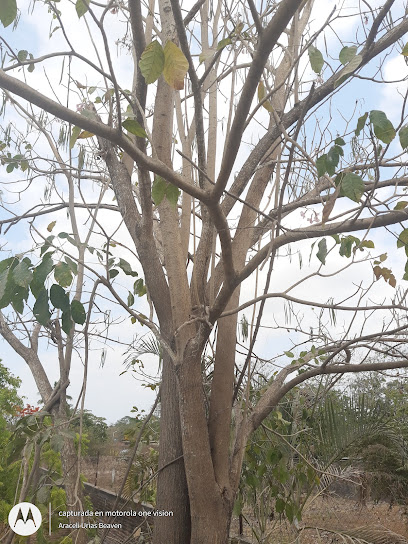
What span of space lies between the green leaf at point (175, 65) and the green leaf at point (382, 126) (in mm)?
449

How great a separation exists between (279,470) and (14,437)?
3.95 ft

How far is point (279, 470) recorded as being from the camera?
249 cm

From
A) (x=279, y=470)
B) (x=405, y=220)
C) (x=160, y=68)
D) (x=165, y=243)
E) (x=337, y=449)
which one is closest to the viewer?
(x=160, y=68)

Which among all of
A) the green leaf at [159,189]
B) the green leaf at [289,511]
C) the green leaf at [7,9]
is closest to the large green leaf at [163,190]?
the green leaf at [159,189]

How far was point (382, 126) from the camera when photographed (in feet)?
3.71

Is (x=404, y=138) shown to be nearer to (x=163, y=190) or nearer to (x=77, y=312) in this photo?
(x=163, y=190)

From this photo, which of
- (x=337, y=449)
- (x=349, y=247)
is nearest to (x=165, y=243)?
(x=349, y=247)

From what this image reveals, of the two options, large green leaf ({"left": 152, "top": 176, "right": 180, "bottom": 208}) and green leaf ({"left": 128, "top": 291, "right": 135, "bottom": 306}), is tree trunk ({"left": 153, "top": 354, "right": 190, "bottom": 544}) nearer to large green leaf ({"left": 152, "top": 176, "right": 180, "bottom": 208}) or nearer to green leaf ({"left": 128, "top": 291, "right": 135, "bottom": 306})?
green leaf ({"left": 128, "top": 291, "right": 135, "bottom": 306})

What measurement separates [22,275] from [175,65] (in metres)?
0.65

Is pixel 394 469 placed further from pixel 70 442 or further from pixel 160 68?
pixel 160 68

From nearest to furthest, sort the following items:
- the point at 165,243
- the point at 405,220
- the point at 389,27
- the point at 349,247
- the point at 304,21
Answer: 1. the point at 405,220
2. the point at 349,247
3. the point at 389,27
4. the point at 165,243
5. the point at 304,21

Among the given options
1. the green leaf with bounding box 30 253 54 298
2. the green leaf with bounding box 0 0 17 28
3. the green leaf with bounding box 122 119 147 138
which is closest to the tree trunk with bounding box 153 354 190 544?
the green leaf with bounding box 30 253 54 298

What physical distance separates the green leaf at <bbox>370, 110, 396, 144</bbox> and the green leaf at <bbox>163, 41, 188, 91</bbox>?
0.45 meters

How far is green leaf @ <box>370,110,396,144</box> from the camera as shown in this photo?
113 centimetres
